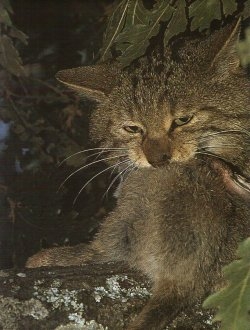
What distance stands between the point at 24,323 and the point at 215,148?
3.27 feet

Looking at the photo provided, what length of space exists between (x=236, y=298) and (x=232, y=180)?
0.92 metres

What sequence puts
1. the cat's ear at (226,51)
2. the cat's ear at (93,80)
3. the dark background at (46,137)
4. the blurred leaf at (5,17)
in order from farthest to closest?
the dark background at (46,137) → the cat's ear at (93,80) → the cat's ear at (226,51) → the blurred leaf at (5,17)

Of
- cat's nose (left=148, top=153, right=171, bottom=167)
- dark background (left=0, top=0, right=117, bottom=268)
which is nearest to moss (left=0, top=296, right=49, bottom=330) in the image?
cat's nose (left=148, top=153, right=171, bottom=167)

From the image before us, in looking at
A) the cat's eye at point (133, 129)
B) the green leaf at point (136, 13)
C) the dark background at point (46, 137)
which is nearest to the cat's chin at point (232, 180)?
the cat's eye at point (133, 129)

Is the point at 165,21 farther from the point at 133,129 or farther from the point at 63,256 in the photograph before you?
the point at 63,256

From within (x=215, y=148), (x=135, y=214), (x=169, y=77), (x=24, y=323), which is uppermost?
(x=169, y=77)

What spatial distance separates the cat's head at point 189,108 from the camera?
317cm

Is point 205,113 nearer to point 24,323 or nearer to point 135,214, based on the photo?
point 135,214

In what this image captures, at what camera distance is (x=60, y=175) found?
4.26m

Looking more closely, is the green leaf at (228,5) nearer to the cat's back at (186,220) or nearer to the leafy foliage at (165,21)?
the leafy foliage at (165,21)

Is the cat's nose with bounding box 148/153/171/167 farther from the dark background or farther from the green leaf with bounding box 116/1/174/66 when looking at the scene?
the dark background

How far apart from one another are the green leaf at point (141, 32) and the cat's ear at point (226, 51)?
0.69ft

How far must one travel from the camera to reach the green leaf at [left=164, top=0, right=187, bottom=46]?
9.86 feet

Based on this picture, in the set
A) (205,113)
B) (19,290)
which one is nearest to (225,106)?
(205,113)
